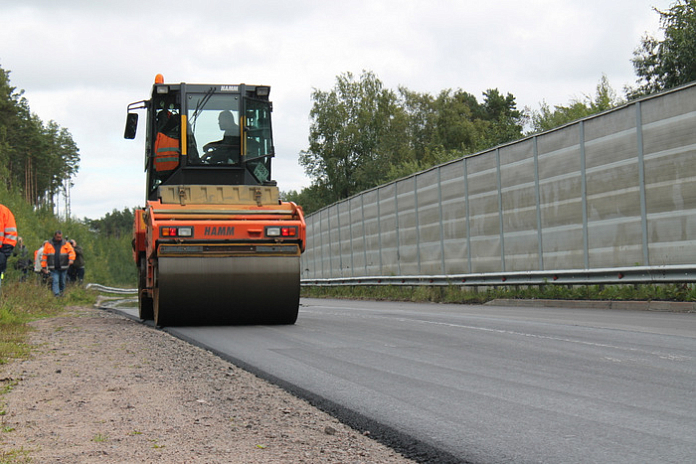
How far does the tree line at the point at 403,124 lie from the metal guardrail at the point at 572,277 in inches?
1149

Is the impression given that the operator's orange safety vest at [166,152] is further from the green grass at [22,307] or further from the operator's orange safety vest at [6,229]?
the green grass at [22,307]

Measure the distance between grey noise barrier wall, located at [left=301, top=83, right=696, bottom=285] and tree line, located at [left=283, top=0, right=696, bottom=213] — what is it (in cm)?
2763

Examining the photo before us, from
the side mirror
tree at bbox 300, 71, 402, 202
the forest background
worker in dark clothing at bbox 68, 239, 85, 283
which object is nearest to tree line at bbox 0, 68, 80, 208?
the forest background

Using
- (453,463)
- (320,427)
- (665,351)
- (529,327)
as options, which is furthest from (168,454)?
(529,327)

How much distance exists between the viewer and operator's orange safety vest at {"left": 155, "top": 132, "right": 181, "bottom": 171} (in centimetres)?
1245

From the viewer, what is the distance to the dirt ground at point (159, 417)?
401 cm

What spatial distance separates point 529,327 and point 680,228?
191 inches

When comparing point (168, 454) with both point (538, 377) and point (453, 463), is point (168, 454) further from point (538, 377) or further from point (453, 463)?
point (538, 377)

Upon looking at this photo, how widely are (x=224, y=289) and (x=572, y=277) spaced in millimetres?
7699

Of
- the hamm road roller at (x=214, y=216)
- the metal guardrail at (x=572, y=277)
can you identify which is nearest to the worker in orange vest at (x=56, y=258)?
the hamm road roller at (x=214, y=216)

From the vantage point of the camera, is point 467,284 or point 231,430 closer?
point 231,430

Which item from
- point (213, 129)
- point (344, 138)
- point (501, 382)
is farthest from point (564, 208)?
point (344, 138)

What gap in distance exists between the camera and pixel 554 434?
429 centimetres

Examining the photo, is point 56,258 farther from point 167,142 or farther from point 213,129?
point 213,129
